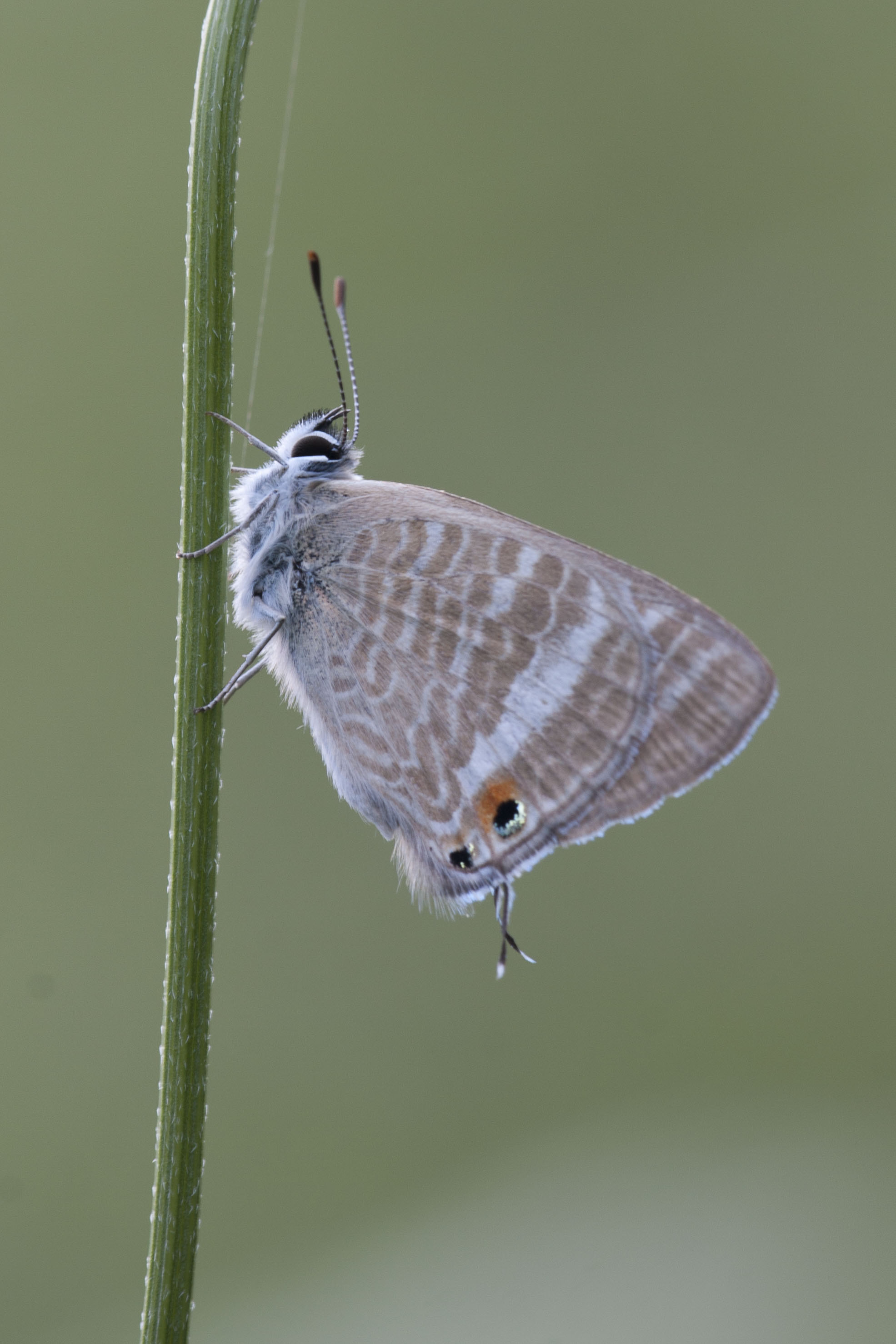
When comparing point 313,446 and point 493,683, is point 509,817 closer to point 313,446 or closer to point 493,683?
point 493,683

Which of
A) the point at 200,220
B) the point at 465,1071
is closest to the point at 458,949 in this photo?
the point at 465,1071

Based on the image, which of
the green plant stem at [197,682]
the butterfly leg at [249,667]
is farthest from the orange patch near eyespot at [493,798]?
the green plant stem at [197,682]

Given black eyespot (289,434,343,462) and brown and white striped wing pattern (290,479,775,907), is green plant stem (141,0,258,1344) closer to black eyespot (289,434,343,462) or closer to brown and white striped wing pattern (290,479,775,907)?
brown and white striped wing pattern (290,479,775,907)

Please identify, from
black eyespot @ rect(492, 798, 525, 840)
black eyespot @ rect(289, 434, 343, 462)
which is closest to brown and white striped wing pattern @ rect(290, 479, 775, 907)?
black eyespot @ rect(492, 798, 525, 840)

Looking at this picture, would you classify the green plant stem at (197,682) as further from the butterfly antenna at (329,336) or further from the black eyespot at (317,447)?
the black eyespot at (317,447)

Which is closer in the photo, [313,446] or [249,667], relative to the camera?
[249,667]

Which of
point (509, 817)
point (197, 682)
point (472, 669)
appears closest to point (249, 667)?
point (472, 669)
